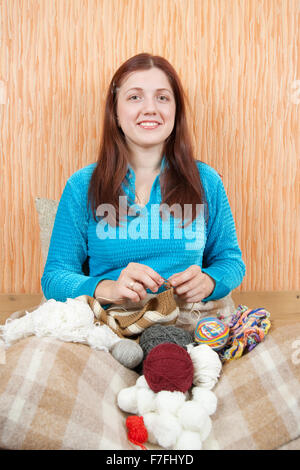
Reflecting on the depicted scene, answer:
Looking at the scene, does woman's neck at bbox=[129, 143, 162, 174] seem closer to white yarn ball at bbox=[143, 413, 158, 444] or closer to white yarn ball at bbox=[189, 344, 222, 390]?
white yarn ball at bbox=[189, 344, 222, 390]

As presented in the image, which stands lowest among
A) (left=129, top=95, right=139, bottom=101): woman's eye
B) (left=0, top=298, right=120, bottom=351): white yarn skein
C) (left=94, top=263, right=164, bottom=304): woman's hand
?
(left=0, top=298, right=120, bottom=351): white yarn skein

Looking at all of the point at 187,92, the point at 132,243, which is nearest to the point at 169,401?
the point at 132,243

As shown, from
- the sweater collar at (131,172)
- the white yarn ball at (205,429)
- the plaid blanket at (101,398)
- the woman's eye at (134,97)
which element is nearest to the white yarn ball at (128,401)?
the plaid blanket at (101,398)

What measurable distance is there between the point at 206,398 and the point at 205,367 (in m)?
0.07

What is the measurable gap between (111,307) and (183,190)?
38cm

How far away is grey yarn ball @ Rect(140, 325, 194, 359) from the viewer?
843mm

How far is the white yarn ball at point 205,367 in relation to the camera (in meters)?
0.79

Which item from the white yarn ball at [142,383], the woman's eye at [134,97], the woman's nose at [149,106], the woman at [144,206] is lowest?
the white yarn ball at [142,383]

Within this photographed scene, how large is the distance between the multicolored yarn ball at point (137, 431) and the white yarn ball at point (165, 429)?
14 mm

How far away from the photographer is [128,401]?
29.0 inches

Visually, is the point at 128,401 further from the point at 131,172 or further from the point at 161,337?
the point at 131,172

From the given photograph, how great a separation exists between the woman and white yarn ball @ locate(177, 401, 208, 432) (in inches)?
15.7

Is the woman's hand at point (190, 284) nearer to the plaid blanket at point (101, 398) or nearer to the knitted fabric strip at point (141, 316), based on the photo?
the knitted fabric strip at point (141, 316)

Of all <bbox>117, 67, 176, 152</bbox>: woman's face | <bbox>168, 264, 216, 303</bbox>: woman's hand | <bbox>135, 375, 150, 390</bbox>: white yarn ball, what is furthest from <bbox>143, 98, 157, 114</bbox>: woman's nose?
<bbox>135, 375, 150, 390</bbox>: white yarn ball
